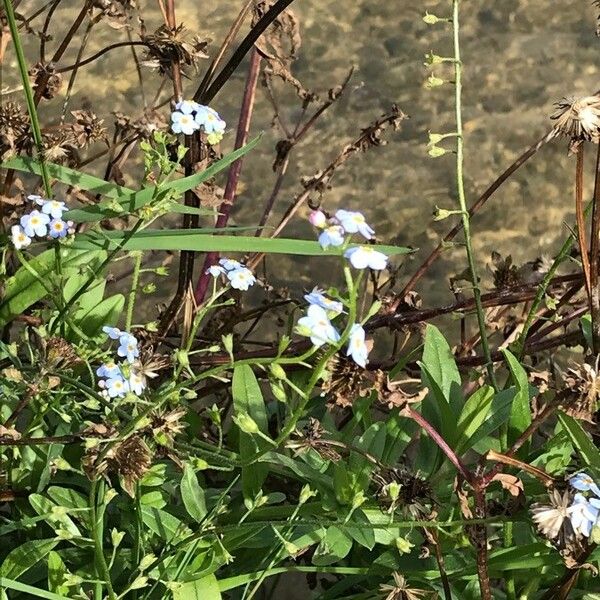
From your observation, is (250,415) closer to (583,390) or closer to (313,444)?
(313,444)

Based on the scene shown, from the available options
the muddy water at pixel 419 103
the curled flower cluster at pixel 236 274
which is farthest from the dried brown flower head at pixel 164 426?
the muddy water at pixel 419 103

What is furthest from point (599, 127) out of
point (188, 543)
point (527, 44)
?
point (527, 44)

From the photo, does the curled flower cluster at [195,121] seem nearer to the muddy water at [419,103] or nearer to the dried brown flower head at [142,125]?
the dried brown flower head at [142,125]

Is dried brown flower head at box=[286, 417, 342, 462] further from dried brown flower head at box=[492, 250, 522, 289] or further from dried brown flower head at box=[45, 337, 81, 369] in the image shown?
dried brown flower head at box=[492, 250, 522, 289]

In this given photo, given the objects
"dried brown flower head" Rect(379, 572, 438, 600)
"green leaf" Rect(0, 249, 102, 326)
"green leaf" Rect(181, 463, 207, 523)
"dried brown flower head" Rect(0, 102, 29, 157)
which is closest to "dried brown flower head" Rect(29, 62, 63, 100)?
"dried brown flower head" Rect(0, 102, 29, 157)

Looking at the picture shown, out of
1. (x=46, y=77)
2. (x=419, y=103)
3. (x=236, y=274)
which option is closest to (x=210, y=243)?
(x=236, y=274)
